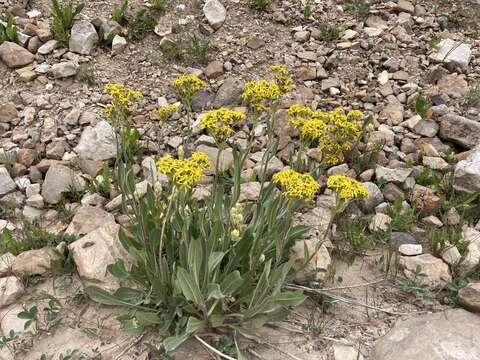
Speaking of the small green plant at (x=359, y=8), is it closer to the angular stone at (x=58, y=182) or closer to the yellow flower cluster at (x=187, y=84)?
→ the yellow flower cluster at (x=187, y=84)

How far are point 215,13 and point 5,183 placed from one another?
363 centimetres

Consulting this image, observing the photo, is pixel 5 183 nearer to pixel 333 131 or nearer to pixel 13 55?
pixel 13 55

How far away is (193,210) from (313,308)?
48.4 inches

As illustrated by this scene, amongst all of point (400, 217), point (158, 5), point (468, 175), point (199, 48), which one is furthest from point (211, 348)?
point (158, 5)

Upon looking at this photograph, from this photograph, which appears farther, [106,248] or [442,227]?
[442,227]

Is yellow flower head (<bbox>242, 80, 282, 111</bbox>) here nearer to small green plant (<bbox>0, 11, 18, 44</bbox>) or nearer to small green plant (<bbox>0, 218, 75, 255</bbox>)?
small green plant (<bbox>0, 218, 75, 255</bbox>)

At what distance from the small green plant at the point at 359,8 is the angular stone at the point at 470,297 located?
455 cm

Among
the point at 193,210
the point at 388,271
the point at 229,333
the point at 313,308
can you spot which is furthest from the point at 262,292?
the point at 388,271

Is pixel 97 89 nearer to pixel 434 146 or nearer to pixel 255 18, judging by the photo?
pixel 255 18

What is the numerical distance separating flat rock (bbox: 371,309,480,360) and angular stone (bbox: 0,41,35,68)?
5258 mm


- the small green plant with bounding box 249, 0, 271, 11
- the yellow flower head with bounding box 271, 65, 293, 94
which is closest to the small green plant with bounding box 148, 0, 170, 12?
the small green plant with bounding box 249, 0, 271, 11

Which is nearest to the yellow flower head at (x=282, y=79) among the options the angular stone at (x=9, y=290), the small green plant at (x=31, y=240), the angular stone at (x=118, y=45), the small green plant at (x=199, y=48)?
the small green plant at (x=31, y=240)

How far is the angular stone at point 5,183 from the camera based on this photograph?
4.76 meters

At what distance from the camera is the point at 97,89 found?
19.5 ft
